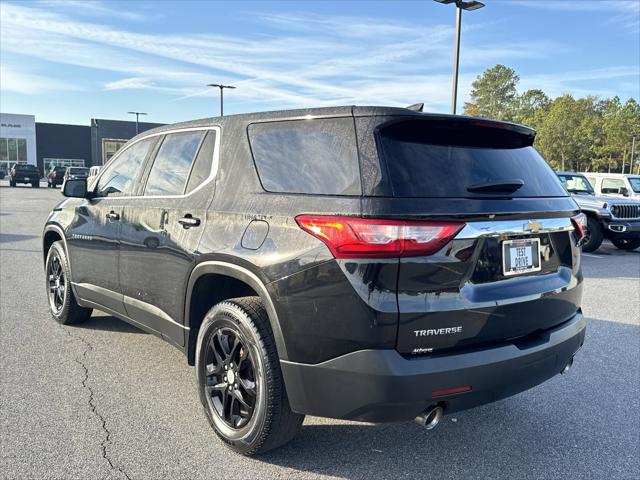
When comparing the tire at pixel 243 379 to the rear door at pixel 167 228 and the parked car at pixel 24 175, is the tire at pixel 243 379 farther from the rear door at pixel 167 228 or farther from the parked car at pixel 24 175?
the parked car at pixel 24 175

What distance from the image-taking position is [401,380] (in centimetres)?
232

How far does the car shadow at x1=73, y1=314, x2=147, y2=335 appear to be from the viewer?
5.12 meters

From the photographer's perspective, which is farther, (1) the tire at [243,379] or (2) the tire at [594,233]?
(2) the tire at [594,233]

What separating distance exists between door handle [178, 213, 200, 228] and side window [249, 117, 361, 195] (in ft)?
1.85

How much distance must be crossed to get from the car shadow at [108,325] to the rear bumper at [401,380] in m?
2.98

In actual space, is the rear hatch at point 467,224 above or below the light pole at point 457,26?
below

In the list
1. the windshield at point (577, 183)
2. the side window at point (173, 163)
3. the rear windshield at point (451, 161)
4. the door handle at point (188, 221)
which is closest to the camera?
the rear windshield at point (451, 161)

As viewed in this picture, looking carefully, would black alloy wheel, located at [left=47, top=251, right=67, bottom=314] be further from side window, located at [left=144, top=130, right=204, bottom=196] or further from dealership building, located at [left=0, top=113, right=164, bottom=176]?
dealership building, located at [left=0, top=113, right=164, bottom=176]

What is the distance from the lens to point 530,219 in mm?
2736

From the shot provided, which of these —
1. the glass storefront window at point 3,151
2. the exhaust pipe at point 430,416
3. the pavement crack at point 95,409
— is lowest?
the pavement crack at point 95,409

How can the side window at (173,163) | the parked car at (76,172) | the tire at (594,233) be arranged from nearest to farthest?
the side window at (173,163), the tire at (594,233), the parked car at (76,172)

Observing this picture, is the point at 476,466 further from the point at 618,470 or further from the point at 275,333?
the point at 275,333

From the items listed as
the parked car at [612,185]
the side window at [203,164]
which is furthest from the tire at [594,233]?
the side window at [203,164]

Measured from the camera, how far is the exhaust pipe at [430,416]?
2.47m
